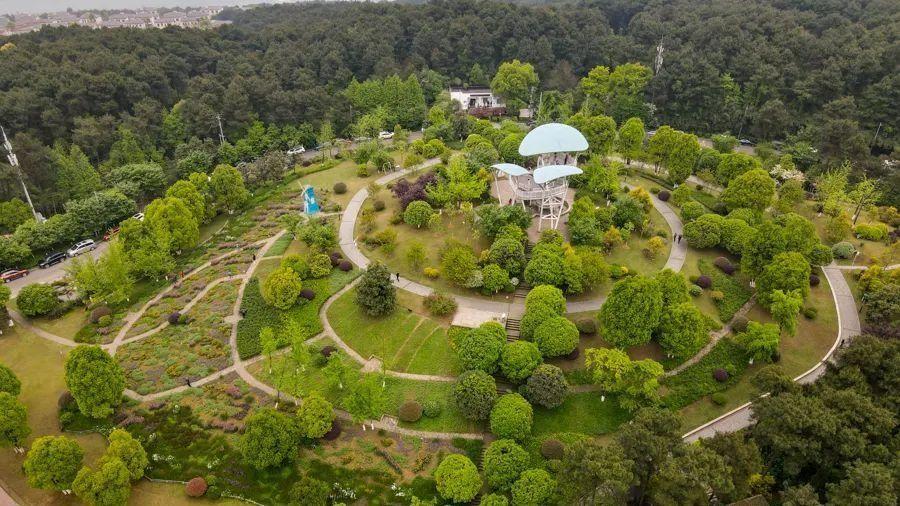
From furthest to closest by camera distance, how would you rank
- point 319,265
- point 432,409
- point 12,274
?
point 12,274
point 319,265
point 432,409

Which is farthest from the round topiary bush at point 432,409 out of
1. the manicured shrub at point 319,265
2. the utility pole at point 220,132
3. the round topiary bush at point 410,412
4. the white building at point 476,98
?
the white building at point 476,98

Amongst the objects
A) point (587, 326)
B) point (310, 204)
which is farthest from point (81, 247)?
point (587, 326)

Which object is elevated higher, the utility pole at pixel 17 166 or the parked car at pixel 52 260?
the utility pole at pixel 17 166

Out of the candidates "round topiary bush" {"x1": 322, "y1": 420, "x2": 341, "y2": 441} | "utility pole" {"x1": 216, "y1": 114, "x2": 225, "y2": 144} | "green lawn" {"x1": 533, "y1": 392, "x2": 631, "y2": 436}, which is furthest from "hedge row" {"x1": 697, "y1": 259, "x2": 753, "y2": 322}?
"utility pole" {"x1": 216, "y1": 114, "x2": 225, "y2": 144}

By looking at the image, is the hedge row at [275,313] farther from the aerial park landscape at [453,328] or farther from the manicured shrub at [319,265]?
the manicured shrub at [319,265]

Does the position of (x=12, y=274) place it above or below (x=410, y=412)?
above

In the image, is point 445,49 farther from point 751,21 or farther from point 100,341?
point 100,341

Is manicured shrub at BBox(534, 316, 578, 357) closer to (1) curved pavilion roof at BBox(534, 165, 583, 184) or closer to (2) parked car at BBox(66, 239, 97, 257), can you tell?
(1) curved pavilion roof at BBox(534, 165, 583, 184)

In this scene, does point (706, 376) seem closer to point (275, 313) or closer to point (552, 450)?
point (552, 450)
